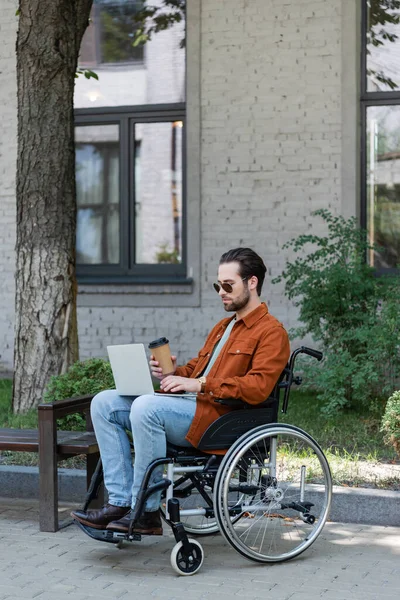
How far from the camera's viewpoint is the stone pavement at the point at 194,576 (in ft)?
14.1

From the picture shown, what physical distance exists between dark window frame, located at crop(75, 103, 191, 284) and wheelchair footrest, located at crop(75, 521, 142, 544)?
6757 millimetres

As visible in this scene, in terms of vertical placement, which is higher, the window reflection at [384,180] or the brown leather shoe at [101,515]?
the window reflection at [384,180]

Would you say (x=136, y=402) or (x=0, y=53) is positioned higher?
(x=0, y=53)

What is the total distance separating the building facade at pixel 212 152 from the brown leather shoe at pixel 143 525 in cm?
621

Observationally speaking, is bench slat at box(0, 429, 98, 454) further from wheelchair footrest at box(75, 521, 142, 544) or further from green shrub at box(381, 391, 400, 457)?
green shrub at box(381, 391, 400, 457)

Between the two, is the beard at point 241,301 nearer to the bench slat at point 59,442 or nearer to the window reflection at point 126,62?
the bench slat at point 59,442

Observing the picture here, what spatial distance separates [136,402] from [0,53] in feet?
27.0

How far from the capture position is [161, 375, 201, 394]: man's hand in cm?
466

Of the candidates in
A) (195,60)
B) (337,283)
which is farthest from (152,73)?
(337,283)

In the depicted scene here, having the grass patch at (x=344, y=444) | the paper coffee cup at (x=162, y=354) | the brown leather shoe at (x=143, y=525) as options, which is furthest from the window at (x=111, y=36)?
the brown leather shoe at (x=143, y=525)

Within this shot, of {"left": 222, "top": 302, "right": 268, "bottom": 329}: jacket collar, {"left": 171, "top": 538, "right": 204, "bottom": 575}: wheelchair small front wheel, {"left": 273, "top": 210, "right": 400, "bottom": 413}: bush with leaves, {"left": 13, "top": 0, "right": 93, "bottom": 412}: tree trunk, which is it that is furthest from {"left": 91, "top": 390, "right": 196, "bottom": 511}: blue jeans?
{"left": 13, "top": 0, "right": 93, "bottom": 412}: tree trunk

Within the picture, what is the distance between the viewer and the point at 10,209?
11.8 m

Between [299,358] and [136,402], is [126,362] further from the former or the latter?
[299,358]

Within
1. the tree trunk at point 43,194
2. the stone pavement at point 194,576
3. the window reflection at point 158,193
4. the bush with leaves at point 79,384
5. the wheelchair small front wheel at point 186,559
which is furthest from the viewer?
the window reflection at point 158,193
